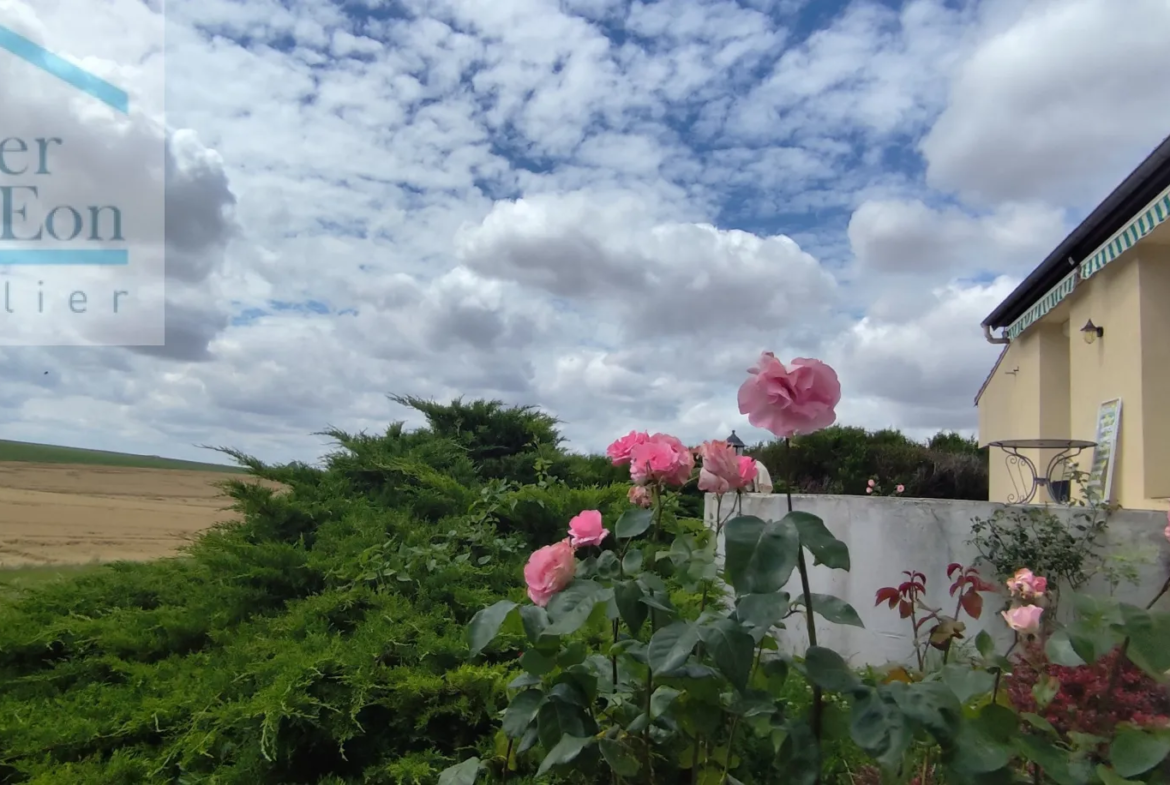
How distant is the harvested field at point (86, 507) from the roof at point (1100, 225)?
1042 cm

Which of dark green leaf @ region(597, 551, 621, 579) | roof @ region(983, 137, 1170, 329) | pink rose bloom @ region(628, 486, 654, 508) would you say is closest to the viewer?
dark green leaf @ region(597, 551, 621, 579)

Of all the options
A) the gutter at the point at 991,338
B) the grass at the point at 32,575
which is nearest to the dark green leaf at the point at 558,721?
the grass at the point at 32,575

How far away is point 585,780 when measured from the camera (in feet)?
6.88

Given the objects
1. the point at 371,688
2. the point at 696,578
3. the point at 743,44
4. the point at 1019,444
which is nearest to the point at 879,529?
the point at 1019,444

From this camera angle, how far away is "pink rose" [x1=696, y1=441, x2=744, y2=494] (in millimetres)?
1831

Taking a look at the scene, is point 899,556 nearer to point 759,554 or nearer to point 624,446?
point 624,446

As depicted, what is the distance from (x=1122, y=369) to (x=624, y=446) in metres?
7.06

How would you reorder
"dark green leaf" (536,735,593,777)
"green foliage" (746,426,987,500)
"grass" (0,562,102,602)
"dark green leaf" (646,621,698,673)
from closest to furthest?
"dark green leaf" (646,621,698,673), "dark green leaf" (536,735,593,777), "grass" (0,562,102,602), "green foliage" (746,426,987,500)

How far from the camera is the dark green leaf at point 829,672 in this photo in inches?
51.7

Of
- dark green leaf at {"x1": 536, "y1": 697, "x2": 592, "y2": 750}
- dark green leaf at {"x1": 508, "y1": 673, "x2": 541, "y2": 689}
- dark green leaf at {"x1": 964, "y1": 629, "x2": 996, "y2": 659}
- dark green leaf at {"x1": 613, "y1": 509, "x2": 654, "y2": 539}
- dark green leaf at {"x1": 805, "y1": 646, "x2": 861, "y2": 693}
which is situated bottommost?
dark green leaf at {"x1": 536, "y1": 697, "x2": 592, "y2": 750}

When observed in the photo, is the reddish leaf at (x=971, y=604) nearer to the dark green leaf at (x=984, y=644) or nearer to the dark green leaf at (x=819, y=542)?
the dark green leaf at (x=984, y=644)

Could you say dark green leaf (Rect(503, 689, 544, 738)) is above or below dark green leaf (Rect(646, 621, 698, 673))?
below

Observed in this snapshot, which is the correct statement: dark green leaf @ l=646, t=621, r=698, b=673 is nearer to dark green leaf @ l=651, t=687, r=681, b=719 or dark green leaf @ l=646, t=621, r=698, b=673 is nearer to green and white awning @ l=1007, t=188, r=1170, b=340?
dark green leaf @ l=651, t=687, r=681, b=719

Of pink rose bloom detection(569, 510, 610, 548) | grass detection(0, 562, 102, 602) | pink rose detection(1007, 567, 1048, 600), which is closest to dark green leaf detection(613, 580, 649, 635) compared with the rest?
pink rose bloom detection(569, 510, 610, 548)
